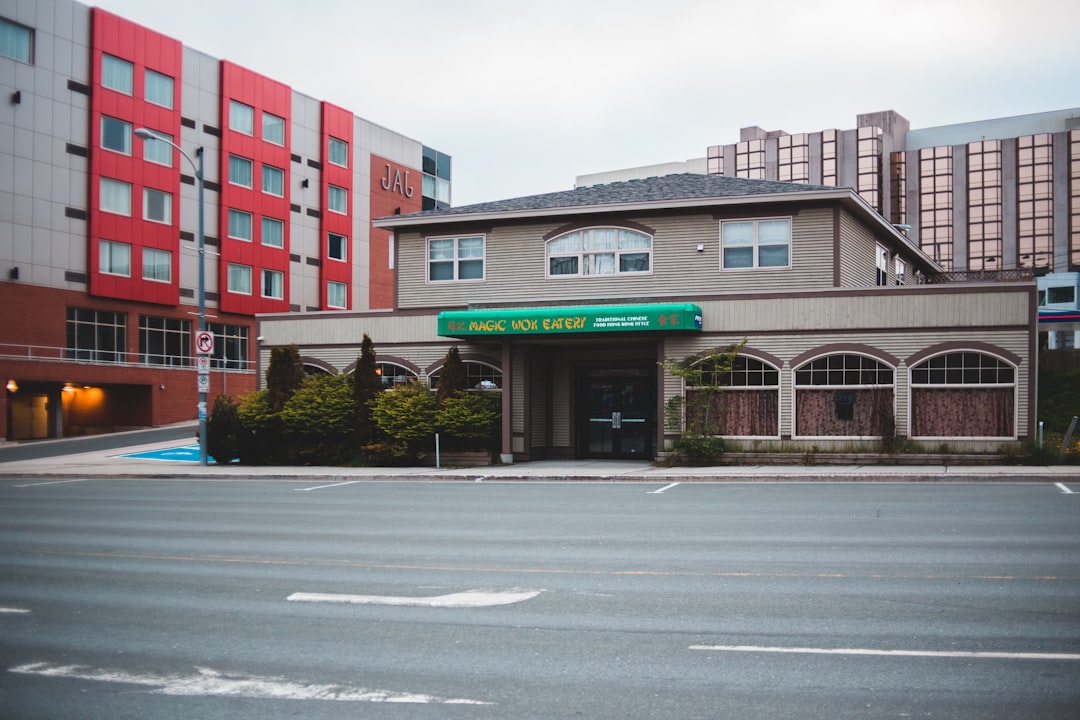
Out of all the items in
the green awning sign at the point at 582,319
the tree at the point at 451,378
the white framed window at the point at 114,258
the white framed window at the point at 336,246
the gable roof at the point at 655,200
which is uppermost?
the white framed window at the point at 336,246

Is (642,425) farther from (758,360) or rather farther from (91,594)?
(91,594)

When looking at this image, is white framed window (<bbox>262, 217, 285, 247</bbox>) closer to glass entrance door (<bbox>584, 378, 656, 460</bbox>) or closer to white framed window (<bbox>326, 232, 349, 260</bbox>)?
white framed window (<bbox>326, 232, 349, 260</bbox>)

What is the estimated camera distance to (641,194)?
28672 mm

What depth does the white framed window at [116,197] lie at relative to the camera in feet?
161

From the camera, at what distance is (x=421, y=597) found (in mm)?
9516

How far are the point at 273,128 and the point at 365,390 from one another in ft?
117

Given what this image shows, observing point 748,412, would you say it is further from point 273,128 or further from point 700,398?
point 273,128

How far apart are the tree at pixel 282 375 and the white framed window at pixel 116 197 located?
2467 cm

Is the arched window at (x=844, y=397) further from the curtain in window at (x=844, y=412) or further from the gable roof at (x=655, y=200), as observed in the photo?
the gable roof at (x=655, y=200)

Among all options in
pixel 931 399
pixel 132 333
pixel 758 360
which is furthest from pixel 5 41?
pixel 931 399

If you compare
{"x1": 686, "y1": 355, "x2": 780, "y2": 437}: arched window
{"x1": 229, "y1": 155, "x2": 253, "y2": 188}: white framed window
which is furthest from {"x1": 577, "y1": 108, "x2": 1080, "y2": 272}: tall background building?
{"x1": 686, "y1": 355, "x2": 780, "y2": 437}: arched window

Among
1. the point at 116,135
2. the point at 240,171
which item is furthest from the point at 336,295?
the point at 116,135

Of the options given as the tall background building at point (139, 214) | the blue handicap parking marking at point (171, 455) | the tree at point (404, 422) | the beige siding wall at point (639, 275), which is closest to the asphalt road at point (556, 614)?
the tree at point (404, 422)

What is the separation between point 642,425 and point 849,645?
21328 mm
